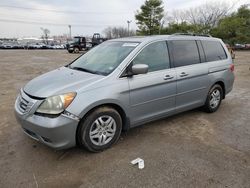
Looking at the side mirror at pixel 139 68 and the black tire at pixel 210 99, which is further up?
the side mirror at pixel 139 68

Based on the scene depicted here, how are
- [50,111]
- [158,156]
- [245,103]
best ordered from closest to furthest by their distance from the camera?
[50,111] < [158,156] < [245,103]

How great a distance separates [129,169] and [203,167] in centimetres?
94

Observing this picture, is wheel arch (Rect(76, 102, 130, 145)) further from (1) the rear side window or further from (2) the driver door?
(1) the rear side window

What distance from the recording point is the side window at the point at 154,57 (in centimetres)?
341

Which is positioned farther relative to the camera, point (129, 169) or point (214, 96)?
point (214, 96)

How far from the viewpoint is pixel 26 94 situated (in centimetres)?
301

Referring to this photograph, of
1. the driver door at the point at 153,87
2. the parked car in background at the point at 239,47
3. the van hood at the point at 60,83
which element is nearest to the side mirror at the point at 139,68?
the driver door at the point at 153,87

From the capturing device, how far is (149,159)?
2.93 m

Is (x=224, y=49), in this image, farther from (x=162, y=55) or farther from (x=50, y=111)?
(x=50, y=111)

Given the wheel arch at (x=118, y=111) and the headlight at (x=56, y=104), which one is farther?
the wheel arch at (x=118, y=111)

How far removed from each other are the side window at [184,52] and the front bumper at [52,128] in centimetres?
213

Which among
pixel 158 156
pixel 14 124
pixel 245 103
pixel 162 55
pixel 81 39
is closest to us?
pixel 158 156

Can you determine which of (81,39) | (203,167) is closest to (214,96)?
(203,167)

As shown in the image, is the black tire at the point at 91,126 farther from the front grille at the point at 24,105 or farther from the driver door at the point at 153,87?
the front grille at the point at 24,105
